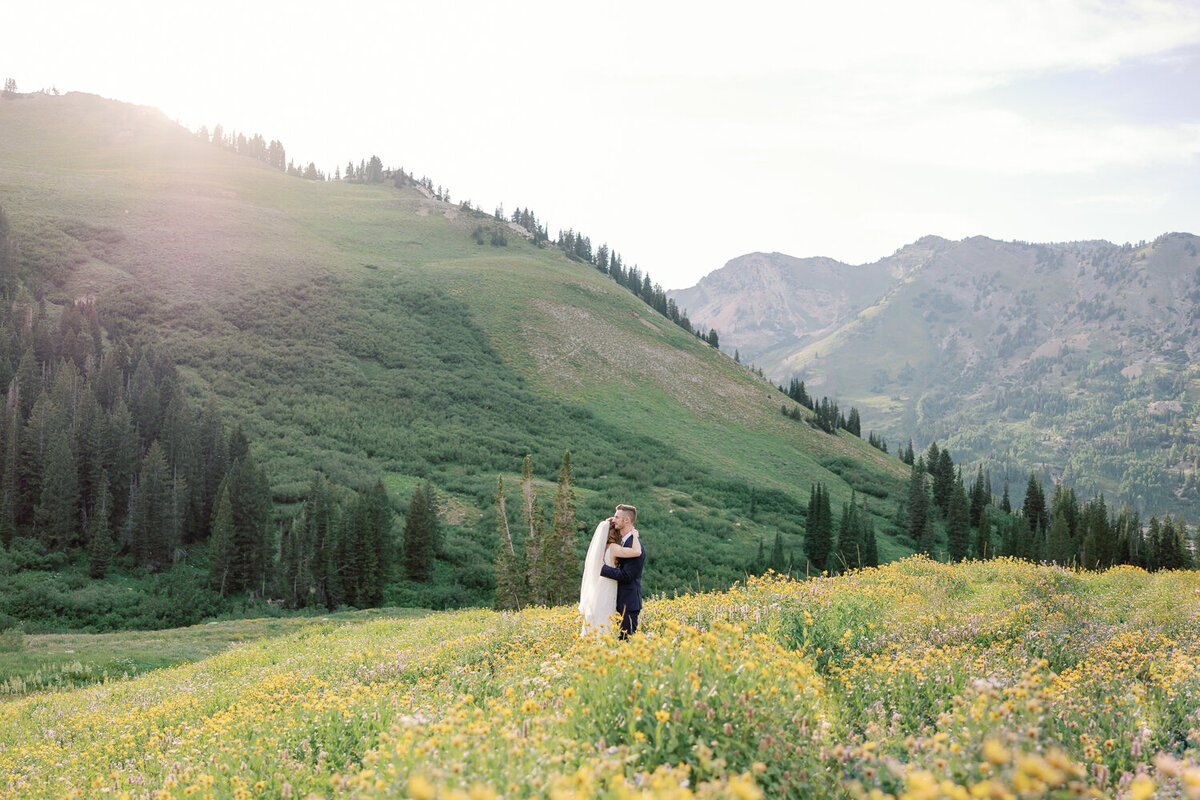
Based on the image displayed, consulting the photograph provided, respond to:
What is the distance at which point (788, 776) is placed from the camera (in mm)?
4430

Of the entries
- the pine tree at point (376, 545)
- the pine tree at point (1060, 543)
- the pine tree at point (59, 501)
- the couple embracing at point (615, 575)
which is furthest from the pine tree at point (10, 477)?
the pine tree at point (1060, 543)

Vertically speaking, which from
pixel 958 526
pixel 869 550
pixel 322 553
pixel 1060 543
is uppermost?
pixel 322 553

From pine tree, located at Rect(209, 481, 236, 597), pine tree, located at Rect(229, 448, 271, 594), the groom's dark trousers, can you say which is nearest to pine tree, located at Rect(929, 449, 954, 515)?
pine tree, located at Rect(229, 448, 271, 594)

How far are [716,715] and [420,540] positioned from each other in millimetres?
51618

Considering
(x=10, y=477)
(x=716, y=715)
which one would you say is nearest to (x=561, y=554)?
(x=716, y=715)

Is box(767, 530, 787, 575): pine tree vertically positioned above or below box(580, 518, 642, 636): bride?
below

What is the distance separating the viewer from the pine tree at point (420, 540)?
5275cm

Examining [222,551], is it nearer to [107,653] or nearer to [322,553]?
[322,553]

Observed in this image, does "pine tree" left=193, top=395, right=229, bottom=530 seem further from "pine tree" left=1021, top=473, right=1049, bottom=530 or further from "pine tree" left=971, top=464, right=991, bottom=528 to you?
"pine tree" left=1021, top=473, right=1049, bottom=530

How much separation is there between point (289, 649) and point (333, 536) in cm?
3283

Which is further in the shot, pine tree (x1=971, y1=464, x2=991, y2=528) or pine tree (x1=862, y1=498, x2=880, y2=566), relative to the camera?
pine tree (x1=971, y1=464, x2=991, y2=528)

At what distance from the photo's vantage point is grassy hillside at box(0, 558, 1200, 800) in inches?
152

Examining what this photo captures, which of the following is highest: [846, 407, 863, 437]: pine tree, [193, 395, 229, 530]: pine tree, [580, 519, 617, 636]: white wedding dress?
[580, 519, 617, 636]: white wedding dress

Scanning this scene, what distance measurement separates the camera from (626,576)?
9.51 metres
